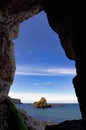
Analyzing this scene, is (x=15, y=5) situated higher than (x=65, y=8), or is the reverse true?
(x=15, y=5)

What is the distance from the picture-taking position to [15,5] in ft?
71.8

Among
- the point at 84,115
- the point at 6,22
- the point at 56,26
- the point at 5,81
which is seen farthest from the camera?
the point at 5,81

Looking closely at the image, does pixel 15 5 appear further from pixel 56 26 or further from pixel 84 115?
pixel 84 115

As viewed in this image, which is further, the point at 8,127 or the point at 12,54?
the point at 12,54

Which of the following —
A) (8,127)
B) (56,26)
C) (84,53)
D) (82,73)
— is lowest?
(8,127)

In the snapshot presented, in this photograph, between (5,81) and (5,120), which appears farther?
(5,81)

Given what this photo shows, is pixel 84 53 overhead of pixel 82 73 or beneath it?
overhead

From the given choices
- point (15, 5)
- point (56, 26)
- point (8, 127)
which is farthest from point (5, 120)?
point (56, 26)

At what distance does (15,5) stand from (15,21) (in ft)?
13.3

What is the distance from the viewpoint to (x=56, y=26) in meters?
13.4

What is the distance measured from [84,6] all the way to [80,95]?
3.95 metres

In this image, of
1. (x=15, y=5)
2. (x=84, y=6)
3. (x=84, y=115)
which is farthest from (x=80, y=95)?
(x=15, y=5)

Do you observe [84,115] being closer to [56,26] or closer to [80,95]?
[80,95]

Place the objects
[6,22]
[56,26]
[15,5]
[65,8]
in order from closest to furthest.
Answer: [65,8] → [56,26] → [15,5] → [6,22]
